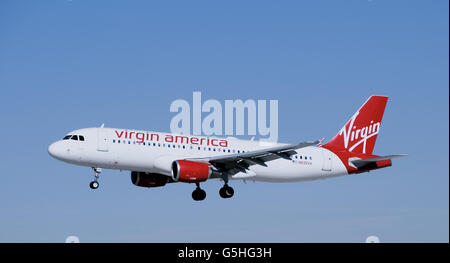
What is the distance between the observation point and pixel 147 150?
1871 inches

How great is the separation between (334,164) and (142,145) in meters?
14.0

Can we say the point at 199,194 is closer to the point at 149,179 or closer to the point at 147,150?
the point at 149,179

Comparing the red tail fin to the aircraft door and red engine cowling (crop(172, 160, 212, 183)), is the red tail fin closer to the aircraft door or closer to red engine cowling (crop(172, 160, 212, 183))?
red engine cowling (crop(172, 160, 212, 183))

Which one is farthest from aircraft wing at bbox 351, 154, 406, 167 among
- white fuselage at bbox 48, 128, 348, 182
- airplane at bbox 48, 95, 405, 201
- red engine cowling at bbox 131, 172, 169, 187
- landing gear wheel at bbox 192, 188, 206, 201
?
red engine cowling at bbox 131, 172, 169, 187

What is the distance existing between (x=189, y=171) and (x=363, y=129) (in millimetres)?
15379

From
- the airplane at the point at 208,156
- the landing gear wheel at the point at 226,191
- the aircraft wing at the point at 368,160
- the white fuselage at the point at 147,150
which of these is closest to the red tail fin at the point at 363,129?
the airplane at the point at 208,156

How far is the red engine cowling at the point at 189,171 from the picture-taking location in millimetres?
47219

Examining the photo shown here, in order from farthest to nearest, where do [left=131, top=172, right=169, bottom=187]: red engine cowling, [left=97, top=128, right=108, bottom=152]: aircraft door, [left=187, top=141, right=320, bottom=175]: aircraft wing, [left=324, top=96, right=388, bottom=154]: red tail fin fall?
[left=324, top=96, right=388, bottom=154]: red tail fin
[left=131, top=172, right=169, bottom=187]: red engine cowling
[left=187, top=141, right=320, bottom=175]: aircraft wing
[left=97, top=128, right=108, bottom=152]: aircraft door

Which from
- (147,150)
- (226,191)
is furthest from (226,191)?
(147,150)

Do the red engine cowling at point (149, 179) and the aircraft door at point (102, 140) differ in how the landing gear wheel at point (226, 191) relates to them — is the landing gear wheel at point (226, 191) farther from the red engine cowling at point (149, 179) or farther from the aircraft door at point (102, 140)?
the aircraft door at point (102, 140)

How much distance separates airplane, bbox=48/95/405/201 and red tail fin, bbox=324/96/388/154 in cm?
7

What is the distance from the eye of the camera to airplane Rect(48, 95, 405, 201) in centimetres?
4694
